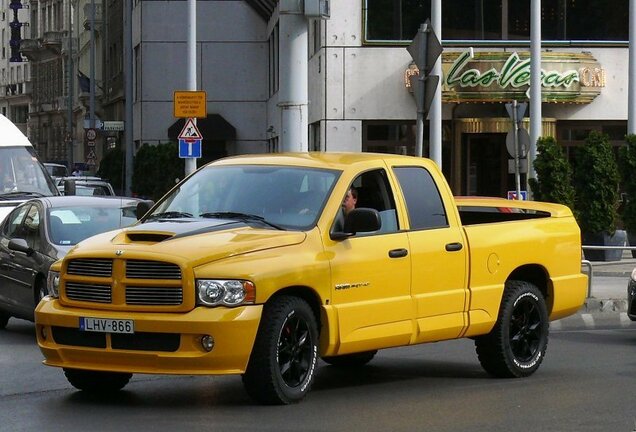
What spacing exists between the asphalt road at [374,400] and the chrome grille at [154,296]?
2.34 feet

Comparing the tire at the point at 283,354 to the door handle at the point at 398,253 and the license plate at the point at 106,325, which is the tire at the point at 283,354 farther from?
the door handle at the point at 398,253

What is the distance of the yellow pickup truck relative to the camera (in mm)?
10383

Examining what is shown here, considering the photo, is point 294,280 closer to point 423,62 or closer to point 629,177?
point 423,62

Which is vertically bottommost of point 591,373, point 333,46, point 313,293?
point 591,373

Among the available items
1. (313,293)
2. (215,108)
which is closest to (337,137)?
(215,108)

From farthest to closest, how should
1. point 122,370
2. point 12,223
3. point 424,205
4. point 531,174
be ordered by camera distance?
point 531,174, point 12,223, point 424,205, point 122,370

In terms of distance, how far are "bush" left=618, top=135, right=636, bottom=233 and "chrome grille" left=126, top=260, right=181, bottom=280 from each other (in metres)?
19.9

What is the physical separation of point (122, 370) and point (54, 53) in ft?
334

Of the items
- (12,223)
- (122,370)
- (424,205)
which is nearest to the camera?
(122,370)

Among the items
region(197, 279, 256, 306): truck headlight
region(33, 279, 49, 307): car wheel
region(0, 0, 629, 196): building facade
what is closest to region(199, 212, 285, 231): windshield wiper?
region(197, 279, 256, 306): truck headlight

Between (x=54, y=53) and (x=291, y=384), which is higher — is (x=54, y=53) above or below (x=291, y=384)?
above

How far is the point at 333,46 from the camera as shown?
39.5m

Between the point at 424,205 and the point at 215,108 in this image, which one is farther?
the point at 215,108

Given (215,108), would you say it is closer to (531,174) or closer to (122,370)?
(531,174)
